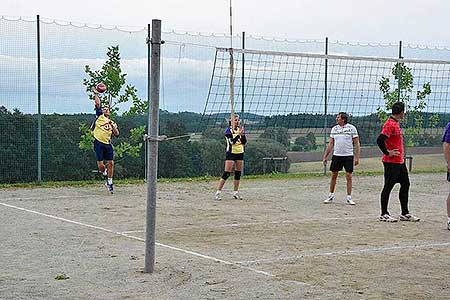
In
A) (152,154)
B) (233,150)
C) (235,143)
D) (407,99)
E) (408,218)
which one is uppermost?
(407,99)

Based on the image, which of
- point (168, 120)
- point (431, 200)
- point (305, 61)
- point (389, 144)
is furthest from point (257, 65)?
point (389, 144)

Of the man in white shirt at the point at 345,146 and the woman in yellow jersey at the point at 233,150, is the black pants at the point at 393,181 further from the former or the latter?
the woman in yellow jersey at the point at 233,150

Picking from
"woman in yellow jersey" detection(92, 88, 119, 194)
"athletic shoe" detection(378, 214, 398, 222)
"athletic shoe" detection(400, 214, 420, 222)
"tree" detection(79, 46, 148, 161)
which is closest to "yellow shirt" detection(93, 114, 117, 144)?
"woman in yellow jersey" detection(92, 88, 119, 194)

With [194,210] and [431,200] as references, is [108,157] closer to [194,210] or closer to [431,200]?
[194,210]

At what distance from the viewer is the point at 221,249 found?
1023 centimetres

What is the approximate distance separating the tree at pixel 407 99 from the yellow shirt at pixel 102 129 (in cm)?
824

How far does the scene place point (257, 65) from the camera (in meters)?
19.0

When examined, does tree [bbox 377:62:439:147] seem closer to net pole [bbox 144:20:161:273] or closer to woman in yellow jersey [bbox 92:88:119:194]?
woman in yellow jersey [bbox 92:88:119:194]

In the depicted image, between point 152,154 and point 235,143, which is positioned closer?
point 152,154

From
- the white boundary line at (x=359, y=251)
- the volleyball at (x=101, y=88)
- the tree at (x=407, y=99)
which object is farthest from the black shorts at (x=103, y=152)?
the tree at (x=407, y=99)

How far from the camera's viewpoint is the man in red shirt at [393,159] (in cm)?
1320

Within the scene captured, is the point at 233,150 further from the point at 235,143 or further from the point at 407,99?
the point at 407,99

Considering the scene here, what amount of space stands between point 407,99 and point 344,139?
28.5 ft

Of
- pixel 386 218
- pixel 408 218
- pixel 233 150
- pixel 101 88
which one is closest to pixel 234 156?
pixel 233 150
